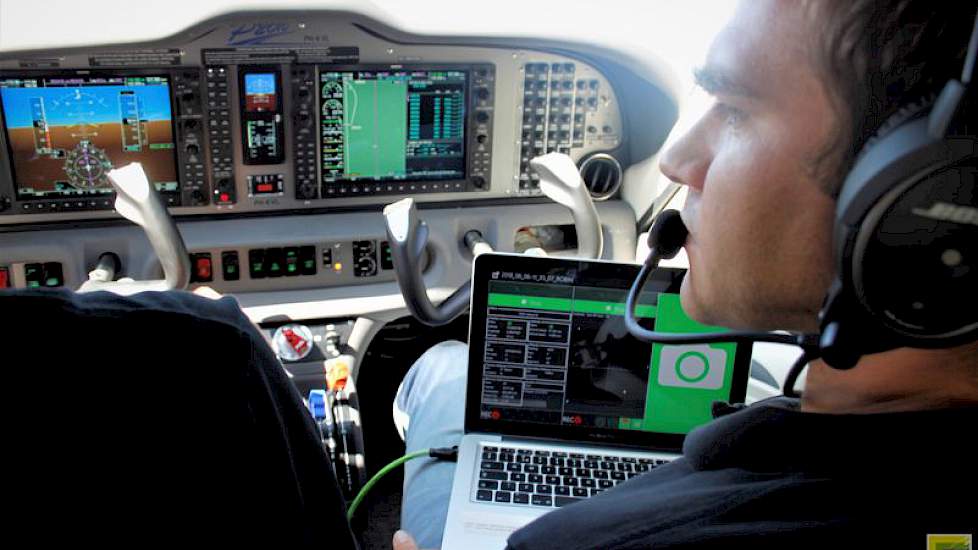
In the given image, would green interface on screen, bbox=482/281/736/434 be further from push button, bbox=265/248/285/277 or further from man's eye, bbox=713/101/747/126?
push button, bbox=265/248/285/277

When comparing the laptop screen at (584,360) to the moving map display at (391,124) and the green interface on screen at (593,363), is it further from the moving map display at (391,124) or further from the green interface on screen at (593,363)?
the moving map display at (391,124)

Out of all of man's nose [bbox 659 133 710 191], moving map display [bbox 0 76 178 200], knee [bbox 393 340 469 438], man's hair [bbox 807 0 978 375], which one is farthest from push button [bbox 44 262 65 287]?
man's hair [bbox 807 0 978 375]

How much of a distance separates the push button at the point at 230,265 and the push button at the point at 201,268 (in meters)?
0.02

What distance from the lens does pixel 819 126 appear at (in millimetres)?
603

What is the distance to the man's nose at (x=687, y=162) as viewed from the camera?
730 millimetres

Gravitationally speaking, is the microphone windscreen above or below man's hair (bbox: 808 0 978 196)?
below

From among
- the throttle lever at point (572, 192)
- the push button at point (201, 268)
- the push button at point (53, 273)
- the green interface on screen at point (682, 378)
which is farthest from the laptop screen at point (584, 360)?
the push button at point (53, 273)

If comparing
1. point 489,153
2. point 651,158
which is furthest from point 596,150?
point 489,153

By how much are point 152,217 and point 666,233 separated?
93cm

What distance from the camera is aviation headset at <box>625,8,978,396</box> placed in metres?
0.50

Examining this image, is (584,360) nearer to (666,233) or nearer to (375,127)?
(666,233)

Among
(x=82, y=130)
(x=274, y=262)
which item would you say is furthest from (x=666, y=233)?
(x=82, y=130)

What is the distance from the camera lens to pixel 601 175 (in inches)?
73.5

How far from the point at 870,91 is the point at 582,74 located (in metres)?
1.25
